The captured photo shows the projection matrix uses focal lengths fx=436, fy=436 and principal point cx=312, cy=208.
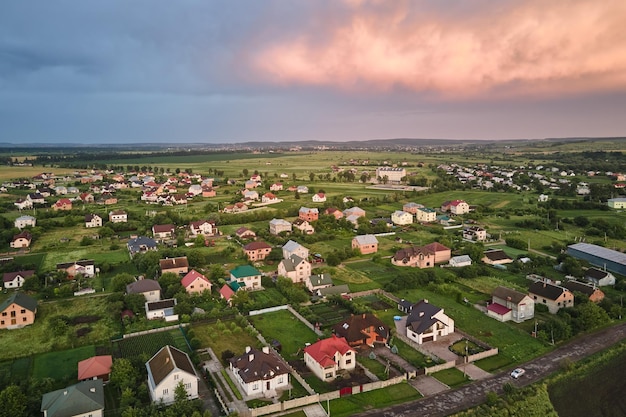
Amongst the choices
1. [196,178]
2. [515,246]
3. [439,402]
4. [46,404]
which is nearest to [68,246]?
[46,404]

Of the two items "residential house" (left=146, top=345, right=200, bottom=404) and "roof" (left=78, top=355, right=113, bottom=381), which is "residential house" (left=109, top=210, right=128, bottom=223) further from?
A: "residential house" (left=146, top=345, right=200, bottom=404)

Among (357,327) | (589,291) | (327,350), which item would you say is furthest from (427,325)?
(589,291)

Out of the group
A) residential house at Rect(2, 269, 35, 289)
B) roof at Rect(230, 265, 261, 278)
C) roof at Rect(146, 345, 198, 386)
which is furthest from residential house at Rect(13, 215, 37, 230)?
roof at Rect(146, 345, 198, 386)

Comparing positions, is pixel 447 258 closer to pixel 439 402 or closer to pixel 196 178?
pixel 439 402

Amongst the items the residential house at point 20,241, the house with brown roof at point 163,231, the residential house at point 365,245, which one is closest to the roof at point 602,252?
the residential house at point 365,245

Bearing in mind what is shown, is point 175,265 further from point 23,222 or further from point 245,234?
point 23,222

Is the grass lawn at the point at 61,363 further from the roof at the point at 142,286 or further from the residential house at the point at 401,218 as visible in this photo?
the residential house at the point at 401,218
